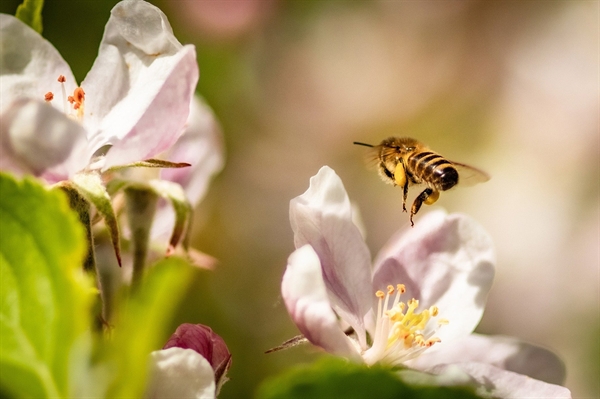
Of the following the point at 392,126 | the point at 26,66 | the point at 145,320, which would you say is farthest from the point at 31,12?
the point at 392,126

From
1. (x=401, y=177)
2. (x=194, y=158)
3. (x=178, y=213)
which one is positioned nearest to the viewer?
(x=178, y=213)

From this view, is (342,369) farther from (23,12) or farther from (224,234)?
(224,234)

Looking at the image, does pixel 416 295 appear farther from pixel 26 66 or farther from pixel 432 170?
pixel 26 66

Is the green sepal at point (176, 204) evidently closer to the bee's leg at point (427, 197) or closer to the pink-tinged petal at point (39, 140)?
the pink-tinged petal at point (39, 140)

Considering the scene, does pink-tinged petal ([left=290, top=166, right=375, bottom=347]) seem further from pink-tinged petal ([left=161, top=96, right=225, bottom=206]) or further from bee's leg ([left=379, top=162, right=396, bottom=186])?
bee's leg ([left=379, top=162, right=396, bottom=186])

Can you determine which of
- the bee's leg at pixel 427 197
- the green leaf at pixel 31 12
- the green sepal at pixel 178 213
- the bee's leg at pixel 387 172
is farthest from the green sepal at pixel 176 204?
the bee's leg at pixel 387 172
